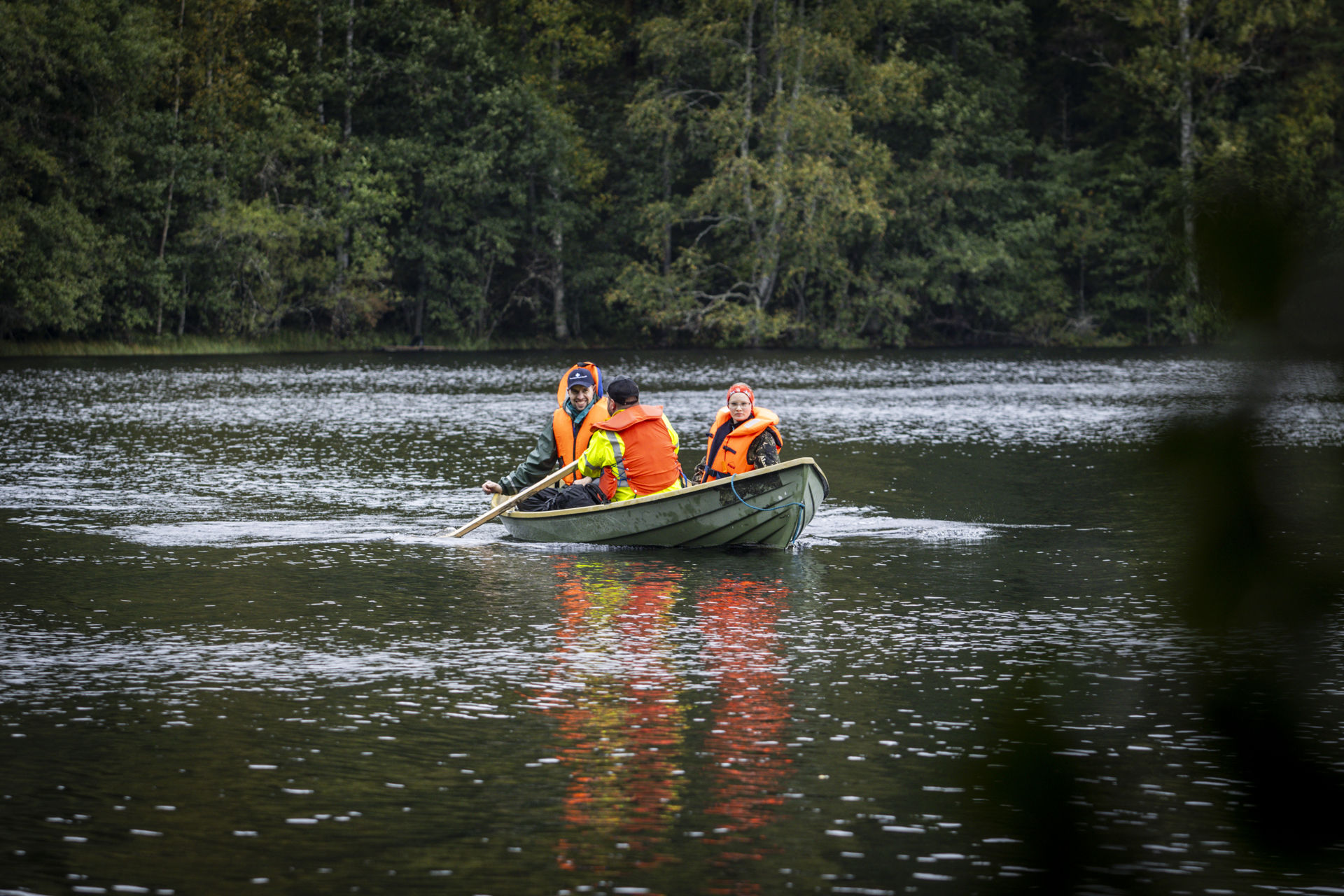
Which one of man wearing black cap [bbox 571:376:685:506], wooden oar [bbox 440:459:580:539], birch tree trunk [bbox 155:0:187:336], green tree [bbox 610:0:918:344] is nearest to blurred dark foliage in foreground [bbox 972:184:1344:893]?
man wearing black cap [bbox 571:376:685:506]

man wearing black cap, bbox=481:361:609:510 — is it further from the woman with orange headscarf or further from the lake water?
the woman with orange headscarf

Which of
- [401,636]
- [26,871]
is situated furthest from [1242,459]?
[401,636]

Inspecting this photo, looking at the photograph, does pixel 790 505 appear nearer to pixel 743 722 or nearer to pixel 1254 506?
pixel 743 722

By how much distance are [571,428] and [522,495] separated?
84 centimetres

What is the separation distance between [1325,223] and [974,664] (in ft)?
26.1

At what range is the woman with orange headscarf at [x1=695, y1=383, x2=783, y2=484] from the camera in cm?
1431

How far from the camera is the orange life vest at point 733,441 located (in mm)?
14375

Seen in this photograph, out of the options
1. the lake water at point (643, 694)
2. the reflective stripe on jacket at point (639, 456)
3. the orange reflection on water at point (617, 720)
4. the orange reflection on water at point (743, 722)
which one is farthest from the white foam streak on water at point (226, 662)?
the reflective stripe on jacket at point (639, 456)

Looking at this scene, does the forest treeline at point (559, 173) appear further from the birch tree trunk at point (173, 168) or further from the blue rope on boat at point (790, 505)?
the blue rope on boat at point (790, 505)

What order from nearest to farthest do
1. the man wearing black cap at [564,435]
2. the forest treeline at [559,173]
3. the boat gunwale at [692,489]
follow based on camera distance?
1. the boat gunwale at [692,489]
2. the man wearing black cap at [564,435]
3. the forest treeline at [559,173]

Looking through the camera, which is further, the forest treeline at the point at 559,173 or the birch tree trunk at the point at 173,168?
the birch tree trunk at the point at 173,168

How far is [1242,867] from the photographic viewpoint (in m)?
5.96

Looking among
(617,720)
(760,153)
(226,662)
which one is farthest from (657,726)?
(760,153)

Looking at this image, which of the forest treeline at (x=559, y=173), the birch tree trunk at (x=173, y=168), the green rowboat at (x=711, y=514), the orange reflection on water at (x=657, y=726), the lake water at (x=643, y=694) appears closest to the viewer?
the lake water at (x=643, y=694)
